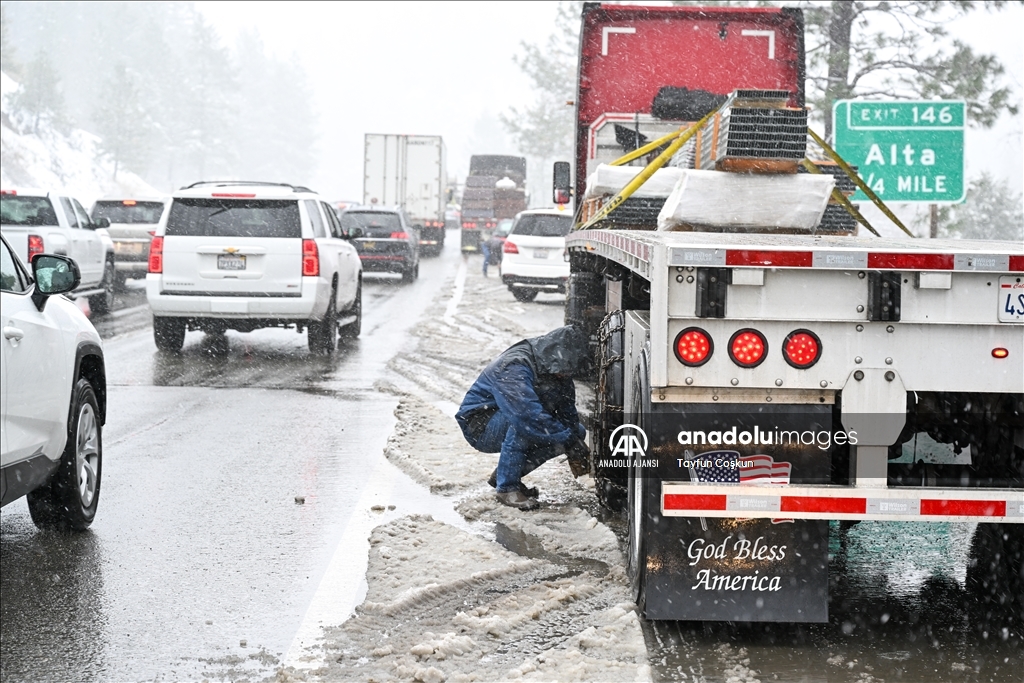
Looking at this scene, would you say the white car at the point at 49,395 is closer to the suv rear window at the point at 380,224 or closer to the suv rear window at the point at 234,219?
the suv rear window at the point at 234,219

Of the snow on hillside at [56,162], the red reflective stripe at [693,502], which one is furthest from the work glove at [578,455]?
the snow on hillside at [56,162]

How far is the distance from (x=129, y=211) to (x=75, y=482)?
2021 centimetres

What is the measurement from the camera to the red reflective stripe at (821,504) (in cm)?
462

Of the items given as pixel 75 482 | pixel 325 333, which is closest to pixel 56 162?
pixel 325 333

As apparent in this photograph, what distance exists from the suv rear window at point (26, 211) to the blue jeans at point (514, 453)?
1315 centimetres

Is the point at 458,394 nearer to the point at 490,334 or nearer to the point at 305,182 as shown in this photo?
the point at 490,334

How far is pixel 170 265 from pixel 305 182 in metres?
147

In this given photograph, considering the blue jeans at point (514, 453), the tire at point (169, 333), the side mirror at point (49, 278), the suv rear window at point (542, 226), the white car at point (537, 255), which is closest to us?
the side mirror at point (49, 278)

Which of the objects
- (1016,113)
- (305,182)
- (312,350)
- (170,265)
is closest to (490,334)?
(312,350)

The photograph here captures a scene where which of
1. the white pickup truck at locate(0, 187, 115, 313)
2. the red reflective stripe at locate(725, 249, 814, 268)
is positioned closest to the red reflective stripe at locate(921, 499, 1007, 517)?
the red reflective stripe at locate(725, 249, 814, 268)

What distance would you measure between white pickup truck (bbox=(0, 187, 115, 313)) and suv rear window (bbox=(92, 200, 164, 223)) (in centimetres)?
469

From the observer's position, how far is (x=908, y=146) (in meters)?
13.5

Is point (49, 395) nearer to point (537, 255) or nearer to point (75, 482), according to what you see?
point (75, 482)

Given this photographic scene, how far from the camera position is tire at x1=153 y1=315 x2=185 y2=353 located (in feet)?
48.0
